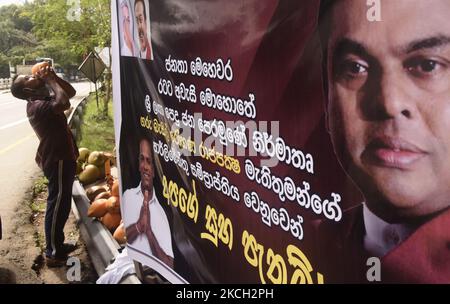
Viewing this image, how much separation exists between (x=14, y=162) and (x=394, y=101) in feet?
33.3

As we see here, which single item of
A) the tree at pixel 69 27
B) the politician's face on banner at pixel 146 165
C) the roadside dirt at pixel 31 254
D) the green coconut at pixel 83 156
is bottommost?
the roadside dirt at pixel 31 254

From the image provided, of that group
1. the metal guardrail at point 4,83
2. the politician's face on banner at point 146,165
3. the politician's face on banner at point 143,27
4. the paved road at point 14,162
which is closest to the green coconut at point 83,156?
the paved road at point 14,162

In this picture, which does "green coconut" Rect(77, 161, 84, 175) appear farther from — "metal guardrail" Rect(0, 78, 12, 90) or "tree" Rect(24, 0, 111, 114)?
"metal guardrail" Rect(0, 78, 12, 90)

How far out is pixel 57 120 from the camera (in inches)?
183

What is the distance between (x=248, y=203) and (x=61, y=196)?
313 centimetres

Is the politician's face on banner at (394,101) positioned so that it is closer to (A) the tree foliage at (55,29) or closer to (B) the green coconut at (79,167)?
(B) the green coconut at (79,167)

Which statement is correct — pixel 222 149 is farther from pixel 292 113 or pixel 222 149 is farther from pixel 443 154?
pixel 443 154

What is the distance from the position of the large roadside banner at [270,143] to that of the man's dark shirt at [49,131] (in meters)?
1.91

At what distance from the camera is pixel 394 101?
1295 millimetres

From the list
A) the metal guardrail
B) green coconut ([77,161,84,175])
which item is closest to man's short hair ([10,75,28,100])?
green coconut ([77,161,84,175])

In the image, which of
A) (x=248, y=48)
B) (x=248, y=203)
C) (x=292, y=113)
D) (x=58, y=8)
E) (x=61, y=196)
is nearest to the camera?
(x=292, y=113)

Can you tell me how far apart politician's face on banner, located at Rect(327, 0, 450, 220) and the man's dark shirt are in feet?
11.9

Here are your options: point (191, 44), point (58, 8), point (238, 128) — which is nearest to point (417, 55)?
point (238, 128)

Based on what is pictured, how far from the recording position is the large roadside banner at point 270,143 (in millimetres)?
1368
